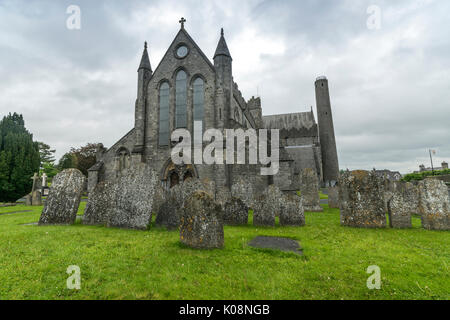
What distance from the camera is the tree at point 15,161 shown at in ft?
60.4

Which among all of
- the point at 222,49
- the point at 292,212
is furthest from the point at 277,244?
the point at 222,49

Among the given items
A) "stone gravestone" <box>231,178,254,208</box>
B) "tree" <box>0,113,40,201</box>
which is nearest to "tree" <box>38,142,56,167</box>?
"tree" <box>0,113,40,201</box>

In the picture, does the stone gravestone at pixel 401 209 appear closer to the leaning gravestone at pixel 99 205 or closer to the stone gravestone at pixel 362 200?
the stone gravestone at pixel 362 200

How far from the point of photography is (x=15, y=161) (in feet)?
62.1

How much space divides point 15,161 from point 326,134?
143ft

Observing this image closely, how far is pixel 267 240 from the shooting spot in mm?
5078

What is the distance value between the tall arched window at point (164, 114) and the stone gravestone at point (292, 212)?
38.7 feet

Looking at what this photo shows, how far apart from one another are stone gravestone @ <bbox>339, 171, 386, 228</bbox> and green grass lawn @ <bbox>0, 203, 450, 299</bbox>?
112 centimetres

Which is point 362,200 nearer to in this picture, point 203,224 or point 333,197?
point 203,224

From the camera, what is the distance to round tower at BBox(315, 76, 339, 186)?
38.8 m

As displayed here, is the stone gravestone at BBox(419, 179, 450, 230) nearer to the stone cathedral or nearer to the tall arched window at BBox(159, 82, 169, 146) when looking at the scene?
the stone cathedral
